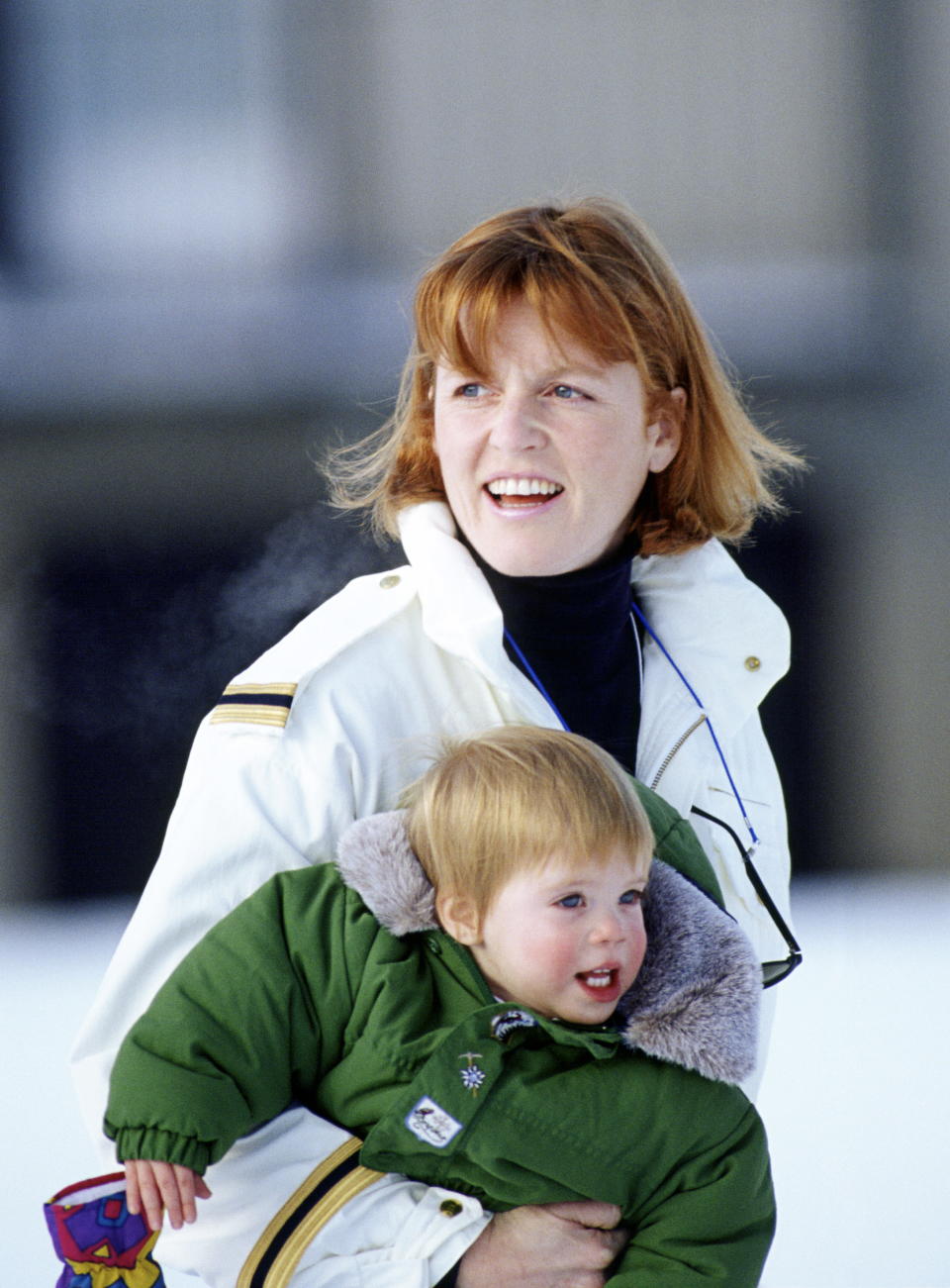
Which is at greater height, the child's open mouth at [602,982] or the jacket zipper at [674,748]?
the jacket zipper at [674,748]

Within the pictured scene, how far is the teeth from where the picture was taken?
1.61 metres

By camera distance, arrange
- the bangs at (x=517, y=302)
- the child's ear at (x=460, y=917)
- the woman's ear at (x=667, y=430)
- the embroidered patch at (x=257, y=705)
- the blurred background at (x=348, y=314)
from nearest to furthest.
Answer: the child's ear at (x=460, y=917) → the embroidered patch at (x=257, y=705) → the bangs at (x=517, y=302) → the woman's ear at (x=667, y=430) → the blurred background at (x=348, y=314)

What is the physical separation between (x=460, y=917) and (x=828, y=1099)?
1949mm

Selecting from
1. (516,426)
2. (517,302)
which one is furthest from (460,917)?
(517,302)

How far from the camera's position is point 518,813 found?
1.33 meters

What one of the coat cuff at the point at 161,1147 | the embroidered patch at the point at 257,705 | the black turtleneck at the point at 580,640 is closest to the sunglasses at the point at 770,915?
the black turtleneck at the point at 580,640

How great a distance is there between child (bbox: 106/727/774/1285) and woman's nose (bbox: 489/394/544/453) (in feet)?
1.11

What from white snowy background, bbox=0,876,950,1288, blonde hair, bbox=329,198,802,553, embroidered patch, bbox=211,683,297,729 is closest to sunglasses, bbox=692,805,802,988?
blonde hair, bbox=329,198,802,553

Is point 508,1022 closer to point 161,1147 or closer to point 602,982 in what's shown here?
point 602,982

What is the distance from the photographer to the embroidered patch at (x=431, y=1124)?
1290mm

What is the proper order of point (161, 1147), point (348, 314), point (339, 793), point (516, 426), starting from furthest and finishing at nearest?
point (348, 314) → point (516, 426) → point (339, 793) → point (161, 1147)

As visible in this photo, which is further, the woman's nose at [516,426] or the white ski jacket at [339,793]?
the woman's nose at [516,426]

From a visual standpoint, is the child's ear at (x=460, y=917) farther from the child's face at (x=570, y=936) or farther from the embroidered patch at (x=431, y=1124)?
the embroidered patch at (x=431, y=1124)

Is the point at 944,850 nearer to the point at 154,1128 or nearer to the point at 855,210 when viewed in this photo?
the point at 855,210
